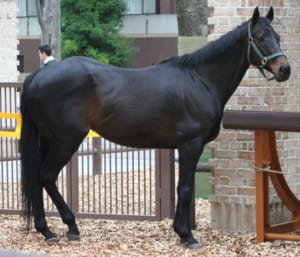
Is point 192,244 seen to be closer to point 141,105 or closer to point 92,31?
point 141,105

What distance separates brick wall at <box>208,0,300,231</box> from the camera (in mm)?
9148

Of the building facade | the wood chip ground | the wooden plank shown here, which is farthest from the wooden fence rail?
the building facade

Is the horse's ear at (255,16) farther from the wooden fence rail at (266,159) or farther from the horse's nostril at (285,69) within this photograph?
the wooden fence rail at (266,159)

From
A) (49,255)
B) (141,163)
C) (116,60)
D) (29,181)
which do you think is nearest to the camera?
(49,255)

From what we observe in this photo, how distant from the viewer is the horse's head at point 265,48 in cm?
809

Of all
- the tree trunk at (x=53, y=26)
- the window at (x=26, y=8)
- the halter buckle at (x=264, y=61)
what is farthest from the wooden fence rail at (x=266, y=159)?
the window at (x=26, y=8)

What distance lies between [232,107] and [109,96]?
1341 millimetres

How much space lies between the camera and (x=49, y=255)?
8.23 m

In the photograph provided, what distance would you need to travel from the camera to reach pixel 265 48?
823 centimetres

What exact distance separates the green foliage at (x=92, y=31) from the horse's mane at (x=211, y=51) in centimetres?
2167

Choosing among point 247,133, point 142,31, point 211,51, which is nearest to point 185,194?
point 247,133

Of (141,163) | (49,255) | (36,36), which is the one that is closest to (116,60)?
(36,36)

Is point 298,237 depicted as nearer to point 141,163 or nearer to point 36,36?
point 141,163

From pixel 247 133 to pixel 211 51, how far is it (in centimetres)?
99
